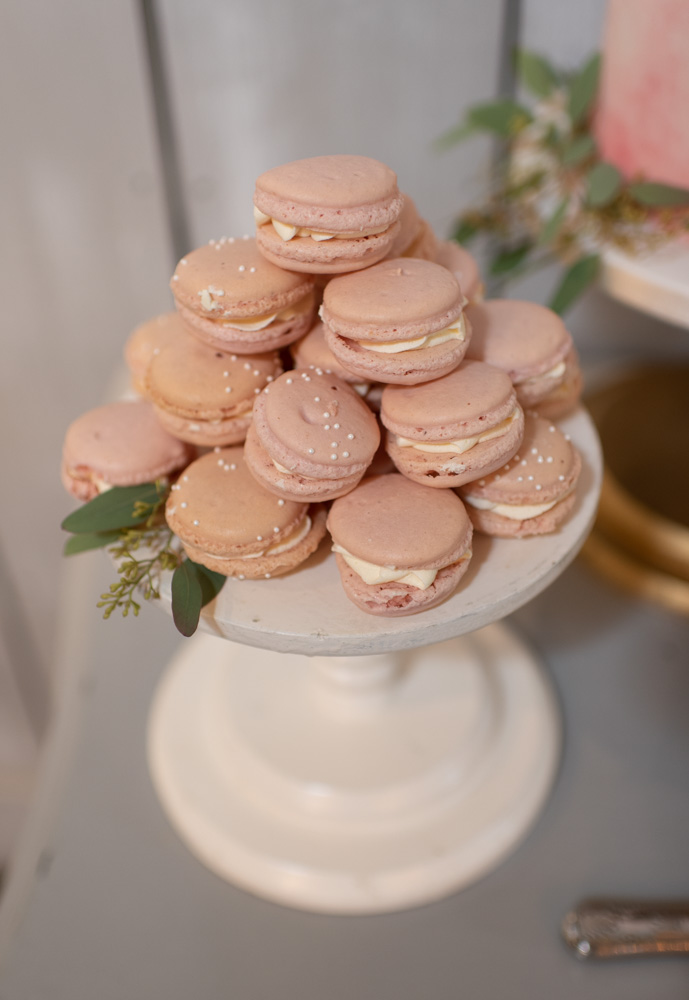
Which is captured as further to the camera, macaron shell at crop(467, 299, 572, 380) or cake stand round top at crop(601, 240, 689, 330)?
cake stand round top at crop(601, 240, 689, 330)

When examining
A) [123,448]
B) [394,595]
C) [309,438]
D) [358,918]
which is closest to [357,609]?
[394,595]

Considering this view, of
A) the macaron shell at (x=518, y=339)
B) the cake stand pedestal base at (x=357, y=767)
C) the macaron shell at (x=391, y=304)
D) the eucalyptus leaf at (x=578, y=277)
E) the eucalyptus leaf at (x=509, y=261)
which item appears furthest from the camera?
the eucalyptus leaf at (x=509, y=261)

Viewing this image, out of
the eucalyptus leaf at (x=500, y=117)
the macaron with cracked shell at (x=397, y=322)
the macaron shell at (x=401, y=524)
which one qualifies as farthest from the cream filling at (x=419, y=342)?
the eucalyptus leaf at (x=500, y=117)

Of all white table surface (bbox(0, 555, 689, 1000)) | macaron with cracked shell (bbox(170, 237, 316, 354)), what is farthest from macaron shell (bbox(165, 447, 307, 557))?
white table surface (bbox(0, 555, 689, 1000))

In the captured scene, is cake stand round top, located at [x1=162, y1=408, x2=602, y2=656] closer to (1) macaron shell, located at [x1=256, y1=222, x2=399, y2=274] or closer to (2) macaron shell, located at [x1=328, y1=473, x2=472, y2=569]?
(2) macaron shell, located at [x1=328, y1=473, x2=472, y2=569]

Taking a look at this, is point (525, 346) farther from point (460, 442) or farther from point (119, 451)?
point (119, 451)

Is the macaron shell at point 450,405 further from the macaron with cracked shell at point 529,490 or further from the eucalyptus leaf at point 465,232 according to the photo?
the eucalyptus leaf at point 465,232
